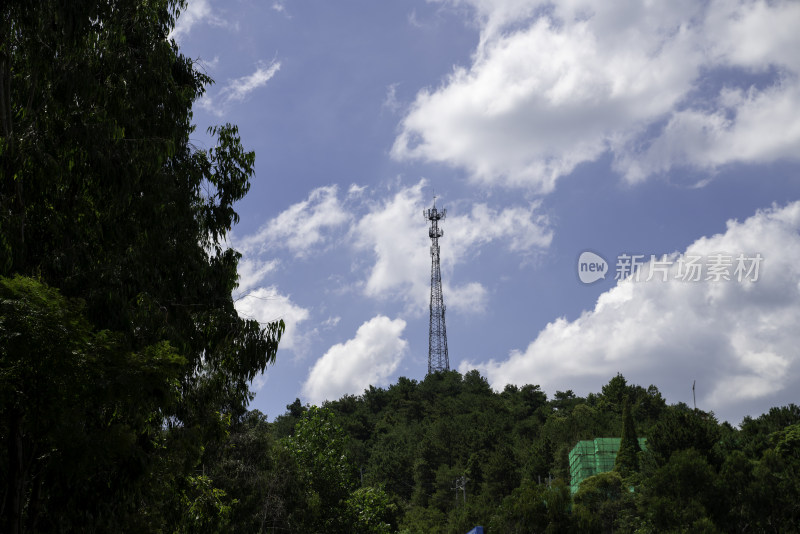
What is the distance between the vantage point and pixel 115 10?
47.6 feet

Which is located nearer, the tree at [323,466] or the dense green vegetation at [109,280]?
the dense green vegetation at [109,280]

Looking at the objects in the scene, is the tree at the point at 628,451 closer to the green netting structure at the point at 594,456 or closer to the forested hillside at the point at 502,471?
the forested hillside at the point at 502,471

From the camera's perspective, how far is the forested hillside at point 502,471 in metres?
36.2

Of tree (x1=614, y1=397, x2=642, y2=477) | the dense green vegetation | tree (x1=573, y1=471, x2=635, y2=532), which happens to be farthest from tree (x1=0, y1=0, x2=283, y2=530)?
tree (x1=614, y1=397, x2=642, y2=477)

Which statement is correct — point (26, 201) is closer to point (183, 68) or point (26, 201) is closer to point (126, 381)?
point (126, 381)

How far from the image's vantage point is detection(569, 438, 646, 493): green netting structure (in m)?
75.8

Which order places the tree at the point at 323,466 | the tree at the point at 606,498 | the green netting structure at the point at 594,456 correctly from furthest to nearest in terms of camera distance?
the green netting structure at the point at 594,456 < the tree at the point at 606,498 < the tree at the point at 323,466

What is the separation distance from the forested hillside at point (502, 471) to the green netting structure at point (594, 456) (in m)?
4.84

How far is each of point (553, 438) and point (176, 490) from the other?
84.7 m

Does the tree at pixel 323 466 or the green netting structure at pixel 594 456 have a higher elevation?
the green netting structure at pixel 594 456

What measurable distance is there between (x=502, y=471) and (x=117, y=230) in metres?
77.2

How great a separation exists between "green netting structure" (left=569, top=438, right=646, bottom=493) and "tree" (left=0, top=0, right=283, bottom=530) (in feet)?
217

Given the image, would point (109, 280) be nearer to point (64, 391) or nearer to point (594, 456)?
point (64, 391)

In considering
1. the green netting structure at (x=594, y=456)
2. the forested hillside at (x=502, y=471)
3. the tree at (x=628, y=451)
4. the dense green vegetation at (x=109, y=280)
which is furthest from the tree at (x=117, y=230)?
the green netting structure at (x=594, y=456)
